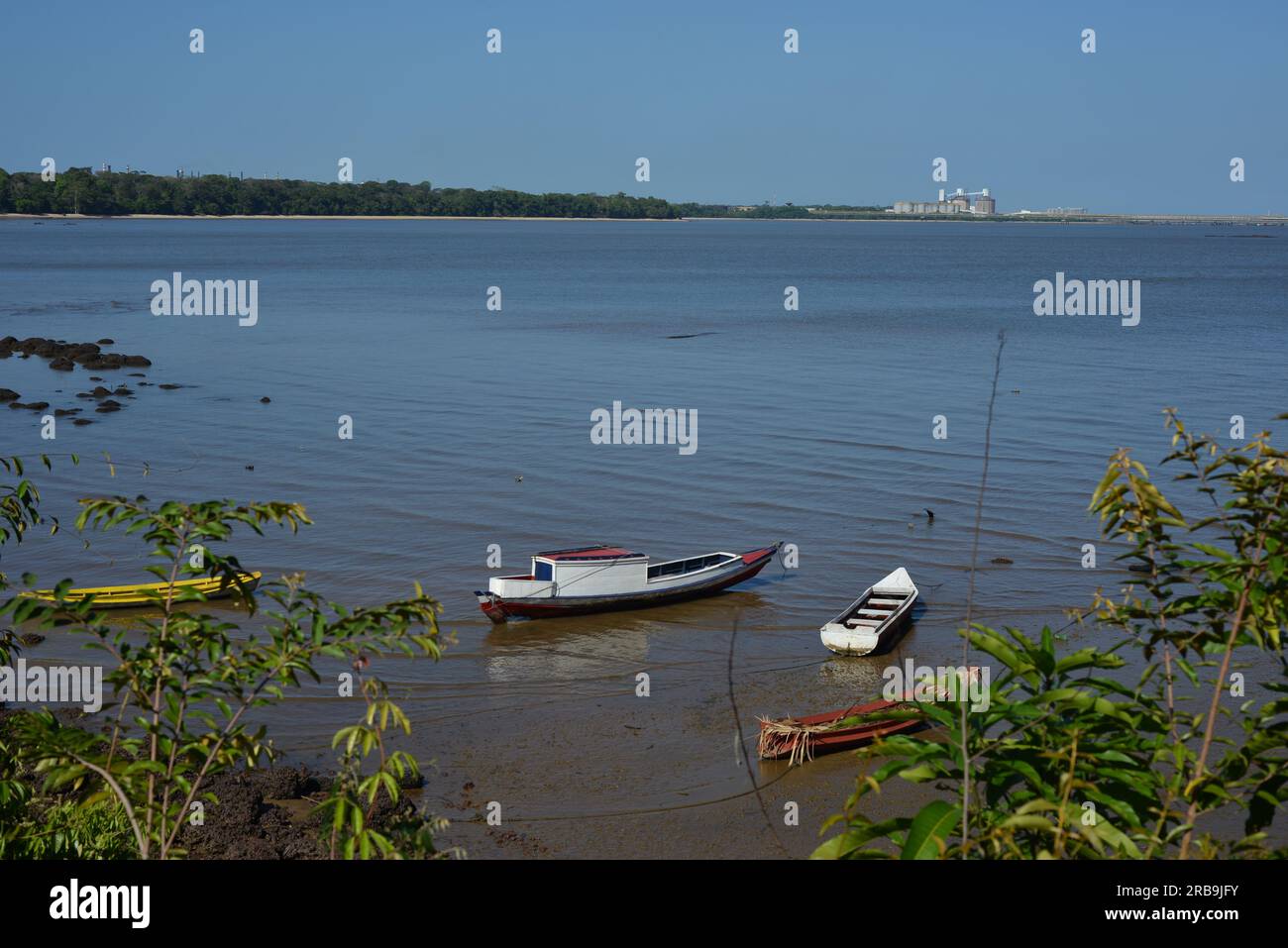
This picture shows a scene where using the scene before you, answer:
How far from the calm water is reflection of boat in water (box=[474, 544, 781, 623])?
33 cm

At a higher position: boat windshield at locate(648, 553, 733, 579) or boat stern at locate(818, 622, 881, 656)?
boat windshield at locate(648, 553, 733, 579)

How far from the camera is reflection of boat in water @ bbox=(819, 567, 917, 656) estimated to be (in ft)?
63.1

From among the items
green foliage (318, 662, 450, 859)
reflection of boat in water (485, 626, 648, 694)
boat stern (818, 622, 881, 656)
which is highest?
green foliage (318, 662, 450, 859)

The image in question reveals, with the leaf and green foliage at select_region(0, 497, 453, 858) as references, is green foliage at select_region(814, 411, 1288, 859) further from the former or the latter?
green foliage at select_region(0, 497, 453, 858)

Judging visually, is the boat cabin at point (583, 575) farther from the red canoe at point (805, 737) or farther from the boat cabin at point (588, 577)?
the red canoe at point (805, 737)

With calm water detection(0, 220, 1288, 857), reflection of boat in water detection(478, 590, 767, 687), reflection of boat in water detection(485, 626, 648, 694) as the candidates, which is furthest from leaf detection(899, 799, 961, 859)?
reflection of boat in water detection(478, 590, 767, 687)

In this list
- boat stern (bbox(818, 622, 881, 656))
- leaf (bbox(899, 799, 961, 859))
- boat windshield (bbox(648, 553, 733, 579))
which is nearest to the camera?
leaf (bbox(899, 799, 961, 859))

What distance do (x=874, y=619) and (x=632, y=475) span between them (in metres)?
11.8

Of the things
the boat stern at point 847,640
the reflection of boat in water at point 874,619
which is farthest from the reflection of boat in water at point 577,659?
the reflection of boat in water at point 874,619

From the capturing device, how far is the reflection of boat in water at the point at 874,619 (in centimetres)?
1922

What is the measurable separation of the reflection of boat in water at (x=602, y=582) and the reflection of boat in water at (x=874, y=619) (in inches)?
102

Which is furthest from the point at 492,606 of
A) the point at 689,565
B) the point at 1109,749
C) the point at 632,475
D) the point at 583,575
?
the point at 1109,749

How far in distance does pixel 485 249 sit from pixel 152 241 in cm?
4147

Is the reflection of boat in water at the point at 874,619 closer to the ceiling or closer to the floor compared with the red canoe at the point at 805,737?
closer to the ceiling
